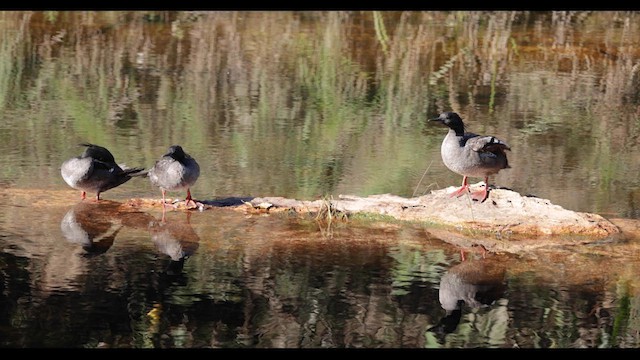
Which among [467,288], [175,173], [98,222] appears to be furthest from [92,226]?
[467,288]

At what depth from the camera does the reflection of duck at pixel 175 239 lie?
23.3 ft

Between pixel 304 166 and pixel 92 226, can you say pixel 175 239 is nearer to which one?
pixel 92 226

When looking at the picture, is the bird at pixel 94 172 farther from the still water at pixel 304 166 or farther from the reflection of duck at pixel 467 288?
the reflection of duck at pixel 467 288

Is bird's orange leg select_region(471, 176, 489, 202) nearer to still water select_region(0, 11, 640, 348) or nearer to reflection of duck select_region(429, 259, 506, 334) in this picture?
still water select_region(0, 11, 640, 348)

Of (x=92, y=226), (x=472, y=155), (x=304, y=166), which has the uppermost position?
(x=472, y=155)

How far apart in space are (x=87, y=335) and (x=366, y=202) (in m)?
2.91

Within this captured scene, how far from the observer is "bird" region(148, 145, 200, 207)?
798 cm

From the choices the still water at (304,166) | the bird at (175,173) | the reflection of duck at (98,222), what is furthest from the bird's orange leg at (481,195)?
the reflection of duck at (98,222)

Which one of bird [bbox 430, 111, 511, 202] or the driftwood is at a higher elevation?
bird [bbox 430, 111, 511, 202]

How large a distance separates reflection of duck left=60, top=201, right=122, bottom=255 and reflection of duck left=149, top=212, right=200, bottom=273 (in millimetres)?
276

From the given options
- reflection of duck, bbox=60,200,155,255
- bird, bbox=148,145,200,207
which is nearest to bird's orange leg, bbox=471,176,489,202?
bird, bbox=148,145,200,207

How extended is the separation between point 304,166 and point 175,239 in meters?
2.17

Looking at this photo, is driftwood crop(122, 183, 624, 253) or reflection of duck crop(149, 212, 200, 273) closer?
reflection of duck crop(149, 212, 200, 273)

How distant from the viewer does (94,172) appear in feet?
26.6
